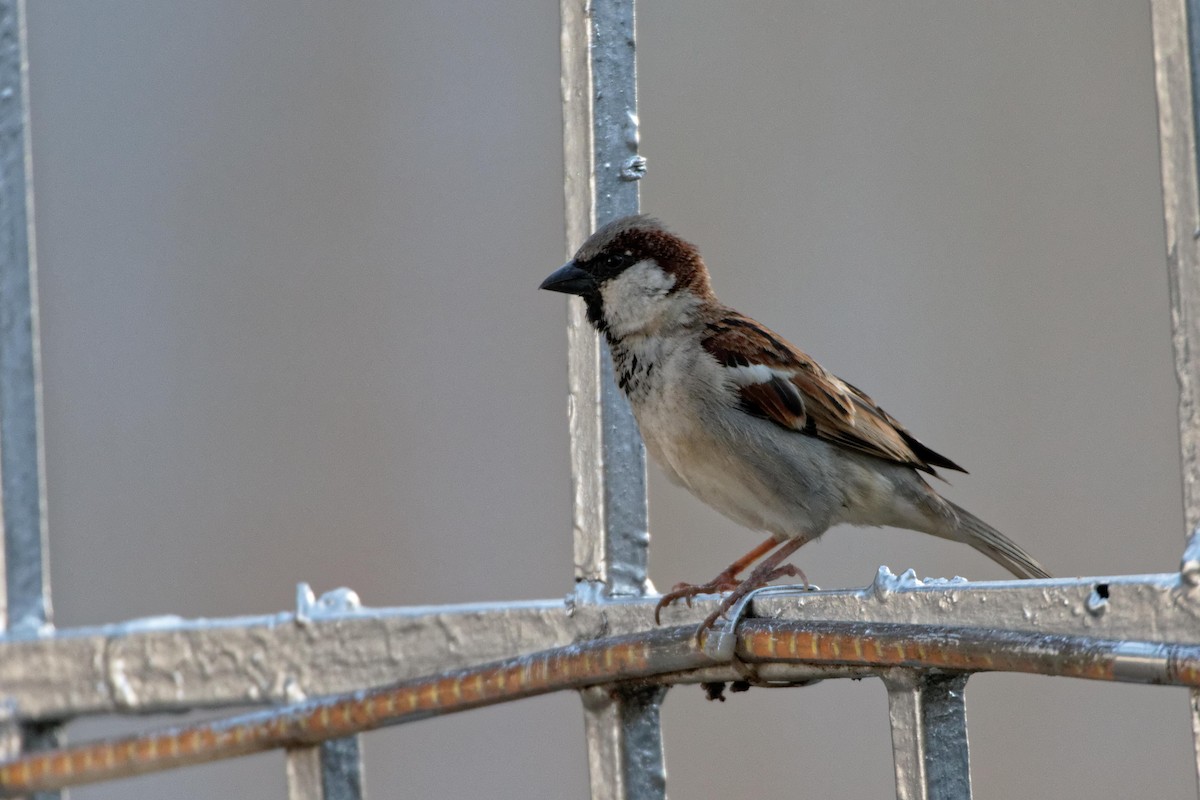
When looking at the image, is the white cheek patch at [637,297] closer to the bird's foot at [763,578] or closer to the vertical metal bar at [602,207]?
the bird's foot at [763,578]

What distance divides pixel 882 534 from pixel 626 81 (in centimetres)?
195

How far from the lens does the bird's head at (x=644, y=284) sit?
174 cm

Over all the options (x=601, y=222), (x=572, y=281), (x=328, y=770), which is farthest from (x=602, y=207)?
(x=328, y=770)

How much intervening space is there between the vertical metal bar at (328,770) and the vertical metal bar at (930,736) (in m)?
0.42

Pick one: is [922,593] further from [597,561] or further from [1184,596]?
[597,561]

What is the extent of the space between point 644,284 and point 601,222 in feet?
2.17

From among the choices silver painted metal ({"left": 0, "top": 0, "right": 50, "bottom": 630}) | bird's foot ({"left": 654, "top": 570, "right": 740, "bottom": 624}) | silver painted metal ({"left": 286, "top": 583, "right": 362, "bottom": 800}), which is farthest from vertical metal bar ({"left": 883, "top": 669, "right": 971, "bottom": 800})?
silver painted metal ({"left": 0, "top": 0, "right": 50, "bottom": 630})

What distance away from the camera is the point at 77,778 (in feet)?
3.59

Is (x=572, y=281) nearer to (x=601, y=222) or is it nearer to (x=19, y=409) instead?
(x=601, y=222)

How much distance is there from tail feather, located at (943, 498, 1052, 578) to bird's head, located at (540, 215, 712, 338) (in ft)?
1.54

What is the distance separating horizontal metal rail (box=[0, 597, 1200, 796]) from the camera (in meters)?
0.65

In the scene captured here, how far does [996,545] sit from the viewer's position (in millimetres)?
1783

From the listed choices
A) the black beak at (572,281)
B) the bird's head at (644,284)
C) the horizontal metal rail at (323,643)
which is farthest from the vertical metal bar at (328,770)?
the bird's head at (644,284)

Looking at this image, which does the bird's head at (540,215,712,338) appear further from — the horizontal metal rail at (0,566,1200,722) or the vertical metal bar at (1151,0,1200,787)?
the vertical metal bar at (1151,0,1200,787)
